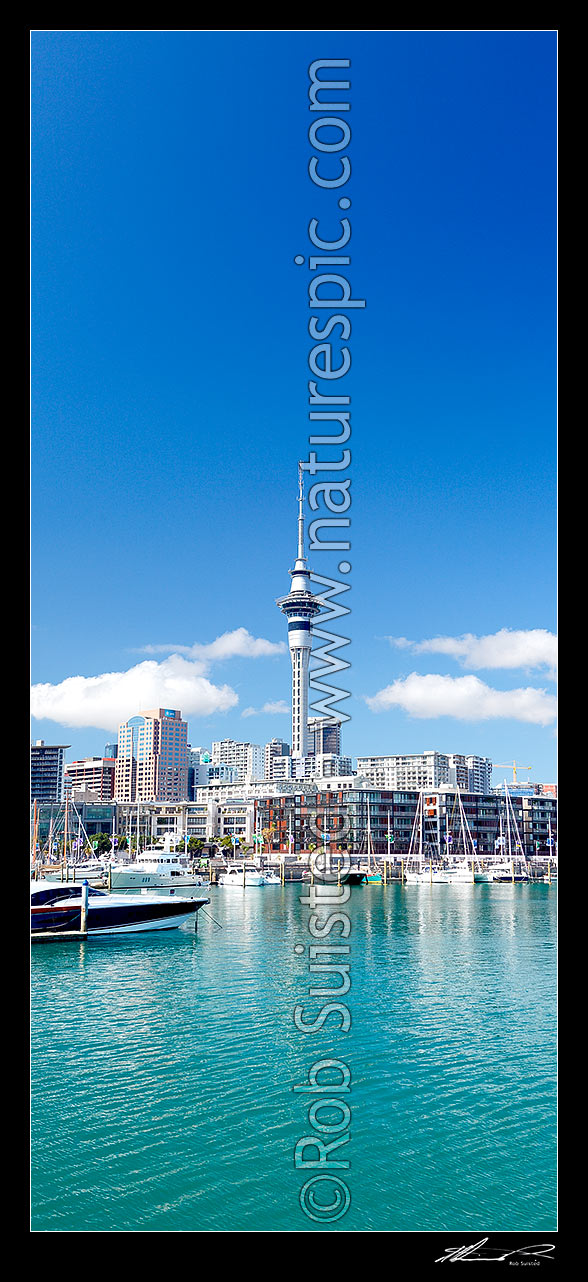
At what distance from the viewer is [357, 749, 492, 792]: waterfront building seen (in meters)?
75.1

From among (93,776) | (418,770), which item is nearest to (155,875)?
A: (418,770)

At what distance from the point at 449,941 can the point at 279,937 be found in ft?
12.0

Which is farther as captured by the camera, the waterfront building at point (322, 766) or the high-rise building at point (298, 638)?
the high-rise building at point (298, 638)

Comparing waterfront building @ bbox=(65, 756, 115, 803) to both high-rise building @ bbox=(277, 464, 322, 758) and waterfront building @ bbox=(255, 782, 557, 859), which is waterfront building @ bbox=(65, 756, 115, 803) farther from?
waterfront building @ bbox=(255, 782, 557, 859)

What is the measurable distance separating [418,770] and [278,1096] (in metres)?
70.7

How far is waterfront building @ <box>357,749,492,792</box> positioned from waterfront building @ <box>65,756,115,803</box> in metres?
23.9

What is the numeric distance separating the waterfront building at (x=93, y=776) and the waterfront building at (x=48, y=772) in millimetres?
1654
